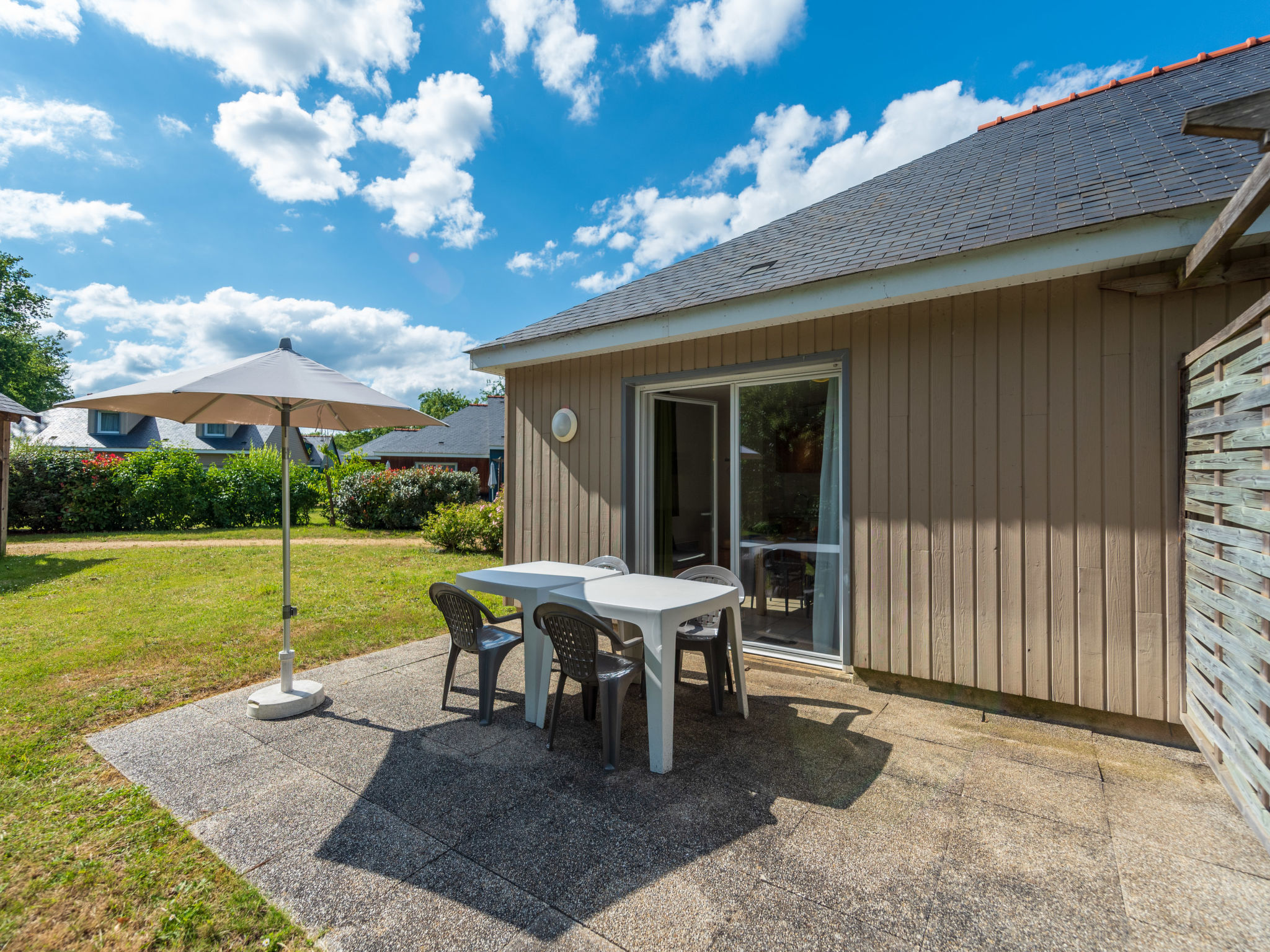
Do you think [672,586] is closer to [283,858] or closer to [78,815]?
[283,858]

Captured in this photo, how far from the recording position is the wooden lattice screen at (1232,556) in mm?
1948

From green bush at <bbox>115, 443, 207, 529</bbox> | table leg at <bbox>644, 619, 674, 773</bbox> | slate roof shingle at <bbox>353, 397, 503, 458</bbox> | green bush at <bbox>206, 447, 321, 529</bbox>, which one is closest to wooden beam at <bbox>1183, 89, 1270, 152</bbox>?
table leg at <bbox>644, 619, 674, 773</bbox>

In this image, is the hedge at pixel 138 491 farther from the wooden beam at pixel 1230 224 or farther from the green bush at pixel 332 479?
the wooden beam at pixel 1230 224

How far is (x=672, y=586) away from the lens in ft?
11.9

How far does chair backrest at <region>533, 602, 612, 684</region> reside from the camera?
2.78 meters

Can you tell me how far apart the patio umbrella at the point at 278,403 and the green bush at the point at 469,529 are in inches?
269

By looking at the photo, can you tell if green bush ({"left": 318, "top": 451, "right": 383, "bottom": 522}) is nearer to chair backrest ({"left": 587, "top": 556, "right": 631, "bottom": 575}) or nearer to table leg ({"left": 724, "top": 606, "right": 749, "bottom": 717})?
chair backrest ({"left": 587, "top": 556, "right": 631, "bottom": 575})

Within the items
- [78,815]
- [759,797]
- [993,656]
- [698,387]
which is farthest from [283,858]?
[698,387]

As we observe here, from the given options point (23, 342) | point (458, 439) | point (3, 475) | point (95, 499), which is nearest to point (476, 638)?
point (3, 475)

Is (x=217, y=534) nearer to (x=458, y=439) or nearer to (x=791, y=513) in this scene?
(x=458, y=439)

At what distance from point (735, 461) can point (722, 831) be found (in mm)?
3036

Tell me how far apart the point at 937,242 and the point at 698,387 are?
2289mm

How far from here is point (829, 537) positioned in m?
4.27

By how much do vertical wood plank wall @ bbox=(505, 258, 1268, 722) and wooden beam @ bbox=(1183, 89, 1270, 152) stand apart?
1688 mm
